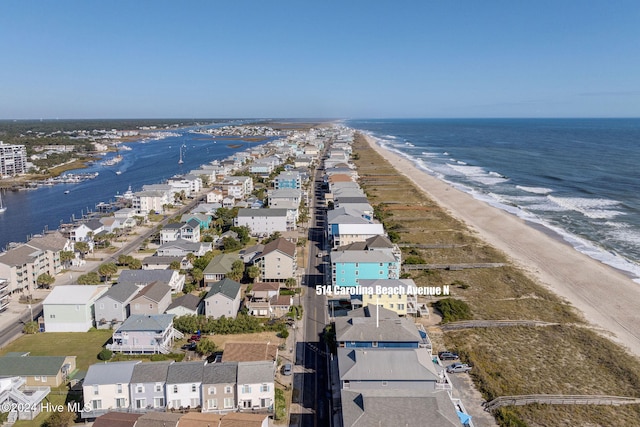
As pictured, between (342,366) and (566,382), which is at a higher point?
(342,366)

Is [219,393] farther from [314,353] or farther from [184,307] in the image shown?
[184,307]

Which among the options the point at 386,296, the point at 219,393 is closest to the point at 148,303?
the point at 219,393

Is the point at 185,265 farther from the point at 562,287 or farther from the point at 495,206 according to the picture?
the point at 495,206

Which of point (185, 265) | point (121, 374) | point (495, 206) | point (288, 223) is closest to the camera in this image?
point (121, 374)

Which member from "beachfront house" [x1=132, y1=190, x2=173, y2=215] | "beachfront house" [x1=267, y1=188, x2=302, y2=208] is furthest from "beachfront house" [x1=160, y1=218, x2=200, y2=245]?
"beachfront house" [x1=132, y1=190, x2=173, y2=215]

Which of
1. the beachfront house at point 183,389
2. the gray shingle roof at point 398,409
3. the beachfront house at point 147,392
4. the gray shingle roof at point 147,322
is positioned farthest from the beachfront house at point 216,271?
the gray shingle roof at point 398,409

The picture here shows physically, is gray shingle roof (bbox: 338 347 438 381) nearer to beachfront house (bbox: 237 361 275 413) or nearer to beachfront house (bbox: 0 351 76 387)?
beachfront house (bbox: 237 361 275 413)

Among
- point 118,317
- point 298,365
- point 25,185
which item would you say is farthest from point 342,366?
point 25,185
